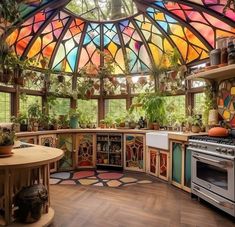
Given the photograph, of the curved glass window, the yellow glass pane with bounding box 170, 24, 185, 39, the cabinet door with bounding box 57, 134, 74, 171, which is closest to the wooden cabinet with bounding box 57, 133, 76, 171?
the cabinet door with bounding box 57, 134, 74, 171

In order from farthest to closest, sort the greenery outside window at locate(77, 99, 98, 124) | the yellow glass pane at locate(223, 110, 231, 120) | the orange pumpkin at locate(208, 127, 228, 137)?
1. the greenery outside window at locate(77, 99, 98, 124)
2. the yellow glass pane at locate(223, 110, 231, 120)
3. the orange pumpkin at locate(208, 127, 228, 137)

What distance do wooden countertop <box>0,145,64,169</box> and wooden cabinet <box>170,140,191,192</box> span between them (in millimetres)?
2076

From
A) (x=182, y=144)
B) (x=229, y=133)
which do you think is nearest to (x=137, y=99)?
(x=182, y=144)

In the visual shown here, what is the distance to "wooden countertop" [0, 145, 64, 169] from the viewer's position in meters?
2.27

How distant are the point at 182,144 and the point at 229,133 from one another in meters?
0.75

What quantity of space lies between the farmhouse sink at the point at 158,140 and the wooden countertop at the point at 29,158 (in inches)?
84.3

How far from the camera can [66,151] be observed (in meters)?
5.32

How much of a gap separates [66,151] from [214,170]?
10.8ft

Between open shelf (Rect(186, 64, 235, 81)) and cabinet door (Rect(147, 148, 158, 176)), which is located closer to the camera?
open shelf (Rect(186, 64, 235, 81))

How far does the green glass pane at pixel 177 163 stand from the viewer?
3.94 metres

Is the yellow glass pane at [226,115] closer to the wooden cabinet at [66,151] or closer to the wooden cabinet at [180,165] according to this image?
the wooden cabinet at [180,165]

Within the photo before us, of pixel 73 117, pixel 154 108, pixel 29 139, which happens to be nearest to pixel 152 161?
pixel 154 108

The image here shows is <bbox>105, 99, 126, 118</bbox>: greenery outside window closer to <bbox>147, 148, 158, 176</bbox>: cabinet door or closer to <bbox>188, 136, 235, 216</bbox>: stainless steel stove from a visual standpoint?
<bbox>147, 148, 158, 176</bbox>: cabinet door

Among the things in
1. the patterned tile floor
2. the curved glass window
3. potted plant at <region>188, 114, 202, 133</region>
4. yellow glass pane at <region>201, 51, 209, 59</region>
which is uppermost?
the curved glass window
